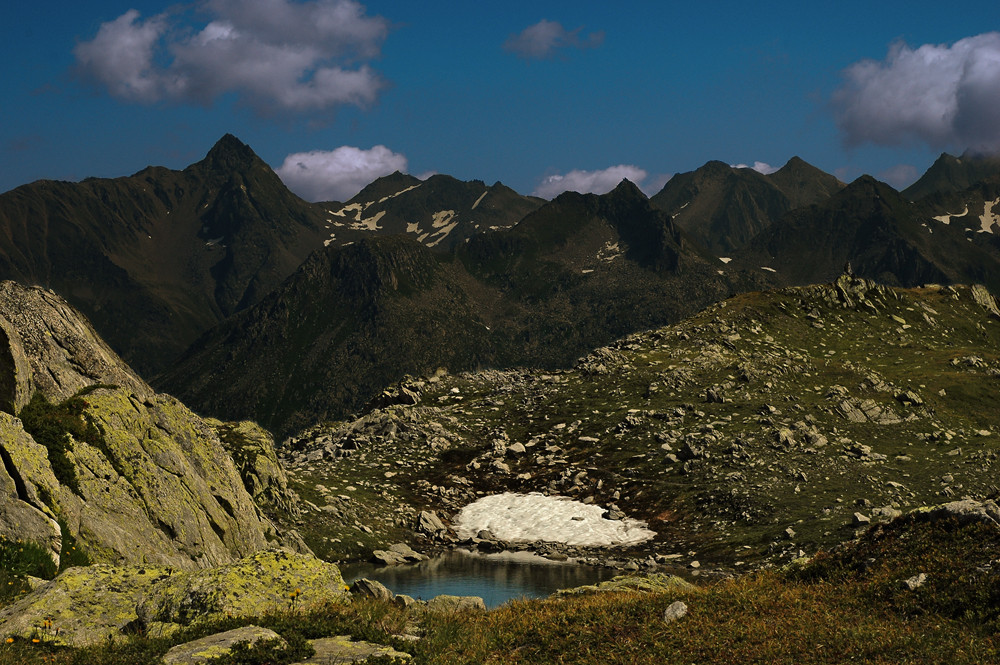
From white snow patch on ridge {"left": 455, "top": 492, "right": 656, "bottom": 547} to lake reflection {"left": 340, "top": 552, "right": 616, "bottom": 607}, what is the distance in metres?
5.02

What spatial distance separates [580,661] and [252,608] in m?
8.22

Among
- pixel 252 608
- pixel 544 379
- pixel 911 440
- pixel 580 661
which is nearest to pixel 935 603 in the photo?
pixel 580 661

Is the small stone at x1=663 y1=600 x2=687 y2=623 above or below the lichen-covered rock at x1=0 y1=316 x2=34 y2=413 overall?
below

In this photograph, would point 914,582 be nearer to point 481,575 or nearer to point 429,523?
point 481,575

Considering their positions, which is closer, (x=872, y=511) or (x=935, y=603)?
(x=935, y=603)

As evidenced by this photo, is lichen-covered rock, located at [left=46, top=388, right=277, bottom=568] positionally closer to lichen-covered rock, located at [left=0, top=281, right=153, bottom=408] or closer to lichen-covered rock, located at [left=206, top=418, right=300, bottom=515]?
lichen-covered rock, located at [left=0, top=281, right=153, bottom=408]

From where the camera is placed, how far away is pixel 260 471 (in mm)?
62250

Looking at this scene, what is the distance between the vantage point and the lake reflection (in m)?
50.7

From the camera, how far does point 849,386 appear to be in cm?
8962

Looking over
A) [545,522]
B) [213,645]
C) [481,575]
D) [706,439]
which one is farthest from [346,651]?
[706,439]

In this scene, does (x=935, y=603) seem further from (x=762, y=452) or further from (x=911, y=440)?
(x=911, y=440)

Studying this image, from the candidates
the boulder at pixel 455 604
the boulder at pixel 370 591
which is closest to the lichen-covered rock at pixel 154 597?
the boulder at pixel 370 591

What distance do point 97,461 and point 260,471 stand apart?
97.2 feet

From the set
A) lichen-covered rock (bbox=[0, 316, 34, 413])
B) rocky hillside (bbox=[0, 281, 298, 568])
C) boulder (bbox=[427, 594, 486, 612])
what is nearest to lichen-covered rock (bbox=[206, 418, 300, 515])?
rocky hillside (bbox=[0, 281, 298, 568])
